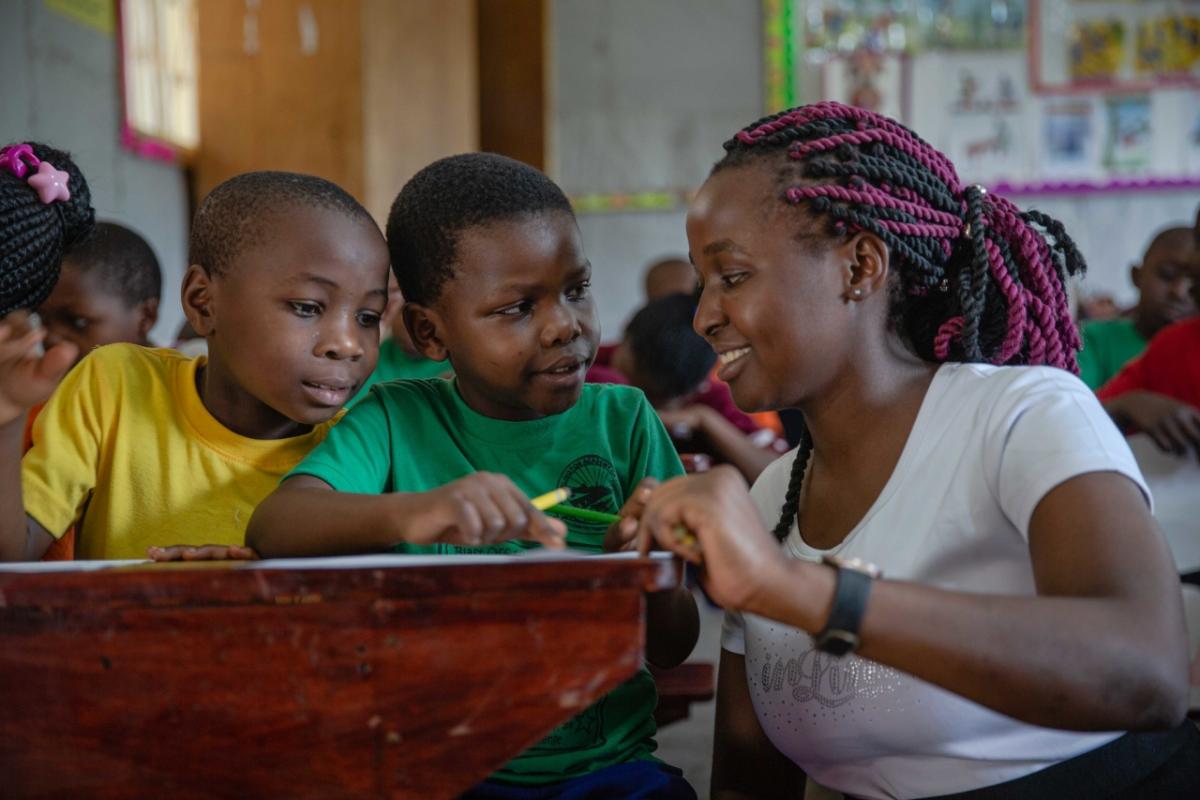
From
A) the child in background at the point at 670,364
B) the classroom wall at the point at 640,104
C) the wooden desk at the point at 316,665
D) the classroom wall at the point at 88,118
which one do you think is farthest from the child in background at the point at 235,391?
the classroom wall at the point at 640,104

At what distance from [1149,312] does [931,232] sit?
3.59m

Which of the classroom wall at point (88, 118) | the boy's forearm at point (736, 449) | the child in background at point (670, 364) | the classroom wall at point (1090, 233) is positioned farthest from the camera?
the classroom wall at point (1090, 233)

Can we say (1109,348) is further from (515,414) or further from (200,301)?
(200,301)

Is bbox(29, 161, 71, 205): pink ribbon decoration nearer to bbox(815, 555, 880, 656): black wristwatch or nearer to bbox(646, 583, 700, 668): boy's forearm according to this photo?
bbox(646, 583, 700, 668): boy's forearm

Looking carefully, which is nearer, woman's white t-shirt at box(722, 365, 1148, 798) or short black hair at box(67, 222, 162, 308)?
woman's white t-shirt at box(722, 365, 1148, 798)

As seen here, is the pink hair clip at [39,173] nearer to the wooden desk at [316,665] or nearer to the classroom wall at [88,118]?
the wooden desk at [316,665]

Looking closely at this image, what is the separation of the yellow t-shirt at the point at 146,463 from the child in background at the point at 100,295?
100cm

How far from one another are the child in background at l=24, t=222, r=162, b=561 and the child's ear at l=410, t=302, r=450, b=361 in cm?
117

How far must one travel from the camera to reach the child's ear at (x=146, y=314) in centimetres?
278

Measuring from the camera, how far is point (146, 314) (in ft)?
9.20

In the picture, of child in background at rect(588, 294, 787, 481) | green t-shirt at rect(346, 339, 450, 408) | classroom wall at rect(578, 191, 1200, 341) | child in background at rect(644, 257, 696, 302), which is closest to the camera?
child in background at rect(588, 294, 787, 481)

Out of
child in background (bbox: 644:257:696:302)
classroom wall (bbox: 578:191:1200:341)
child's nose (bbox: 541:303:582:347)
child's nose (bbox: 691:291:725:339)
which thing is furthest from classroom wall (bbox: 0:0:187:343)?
child's nose (bbox: 691:291:725:339)

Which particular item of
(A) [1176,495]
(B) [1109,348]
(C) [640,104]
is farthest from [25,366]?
(C) [640,104]

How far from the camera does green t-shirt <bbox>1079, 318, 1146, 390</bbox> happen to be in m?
4.45
